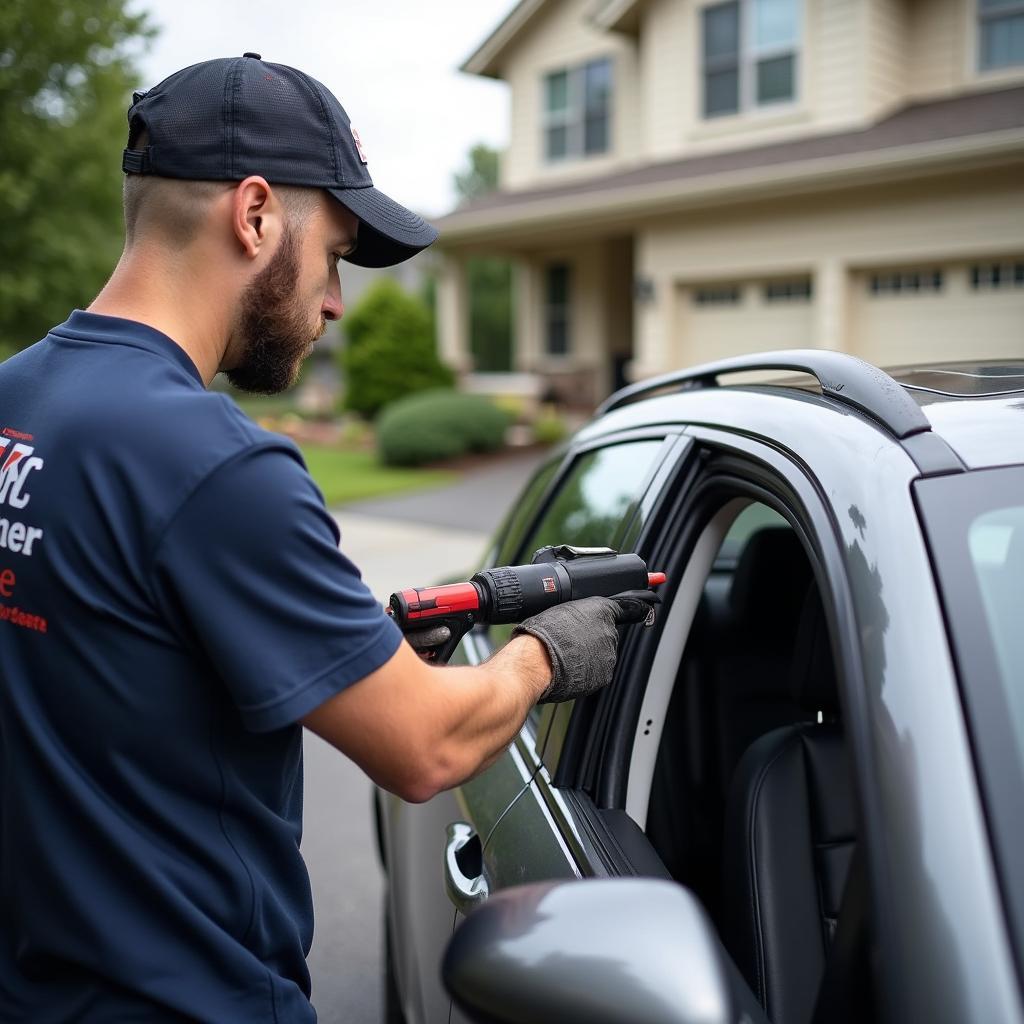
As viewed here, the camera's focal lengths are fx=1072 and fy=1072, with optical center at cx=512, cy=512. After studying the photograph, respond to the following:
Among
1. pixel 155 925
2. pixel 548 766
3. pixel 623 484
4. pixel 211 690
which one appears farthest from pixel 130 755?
pixel 623 484

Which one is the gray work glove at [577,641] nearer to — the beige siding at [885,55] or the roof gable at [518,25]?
the beige siding at [885,55]

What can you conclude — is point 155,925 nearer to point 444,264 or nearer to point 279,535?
point 279,535

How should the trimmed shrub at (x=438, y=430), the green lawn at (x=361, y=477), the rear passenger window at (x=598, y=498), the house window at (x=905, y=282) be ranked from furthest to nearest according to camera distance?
the trimmed shrub at (x=438, y=430) < the green lawn at (x=361, y=477) < the house window at (x=905, y=282) < the rear passenger window at (x=598, y=498)

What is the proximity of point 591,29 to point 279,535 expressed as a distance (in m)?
17.2

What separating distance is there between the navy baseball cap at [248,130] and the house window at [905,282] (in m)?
12.1

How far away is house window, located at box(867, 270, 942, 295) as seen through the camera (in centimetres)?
1245

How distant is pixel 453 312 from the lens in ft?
63.0

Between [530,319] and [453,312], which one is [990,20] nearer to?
→ [530,319]

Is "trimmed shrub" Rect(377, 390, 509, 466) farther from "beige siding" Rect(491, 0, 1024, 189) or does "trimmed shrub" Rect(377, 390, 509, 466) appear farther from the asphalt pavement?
the asphalt pavement

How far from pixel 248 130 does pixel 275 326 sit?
28cm

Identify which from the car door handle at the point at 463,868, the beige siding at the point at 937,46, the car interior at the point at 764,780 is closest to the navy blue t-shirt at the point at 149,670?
the car door handle at the point at 463,868

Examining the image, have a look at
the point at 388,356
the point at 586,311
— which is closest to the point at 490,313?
the point at 388,356

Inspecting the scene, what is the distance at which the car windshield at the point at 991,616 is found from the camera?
1118 mm

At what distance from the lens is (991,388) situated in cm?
175
